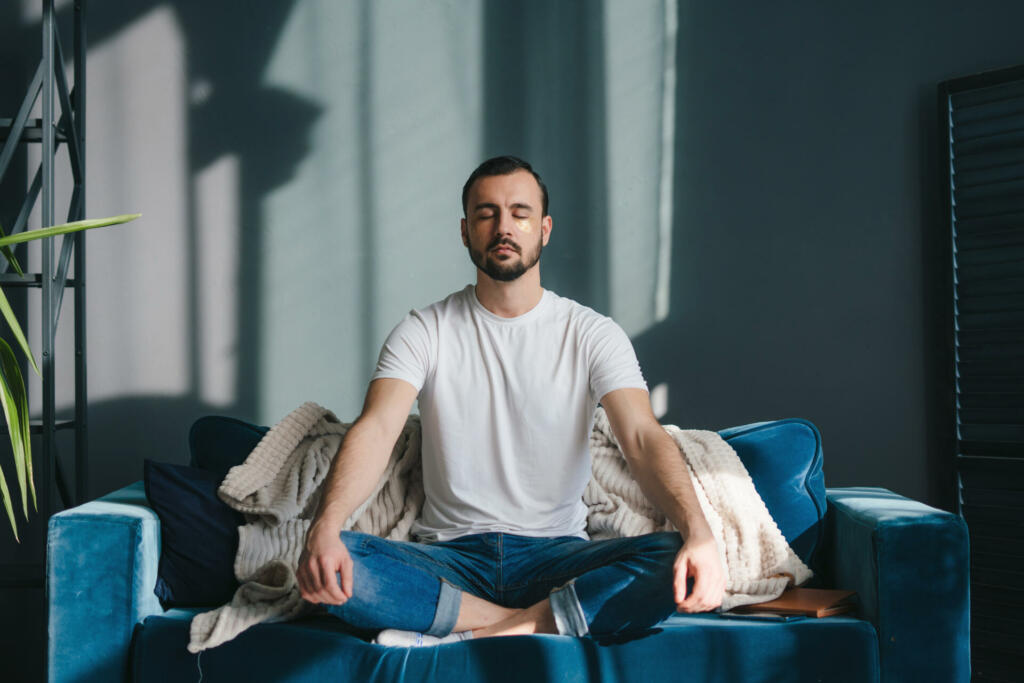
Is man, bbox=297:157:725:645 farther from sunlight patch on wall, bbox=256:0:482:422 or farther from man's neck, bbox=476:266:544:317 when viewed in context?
sunlight patch on wall, bbox=256:0:482:422

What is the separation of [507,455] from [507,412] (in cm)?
9

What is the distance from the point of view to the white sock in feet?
4.60

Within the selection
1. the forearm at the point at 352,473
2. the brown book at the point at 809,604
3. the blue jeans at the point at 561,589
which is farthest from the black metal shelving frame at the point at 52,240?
the brown book at the point at 809,604

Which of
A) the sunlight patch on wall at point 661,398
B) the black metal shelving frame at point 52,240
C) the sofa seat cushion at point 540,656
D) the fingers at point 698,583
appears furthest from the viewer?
the sunlight patch on wall at point 661,398

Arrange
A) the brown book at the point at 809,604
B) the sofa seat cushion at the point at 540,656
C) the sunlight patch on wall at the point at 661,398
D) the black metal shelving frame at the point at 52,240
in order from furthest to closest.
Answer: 1. the sunlight patch on wall at the point at 661,398
2. the black metal shelving frame at the point at 52,240
3. the brown book at the point at 809,604
4. the sofa seat cushion at the point at 540,656

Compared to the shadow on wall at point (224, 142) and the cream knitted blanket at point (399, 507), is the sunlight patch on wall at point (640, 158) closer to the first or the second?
the cream knitted blanket at point (399, 507)

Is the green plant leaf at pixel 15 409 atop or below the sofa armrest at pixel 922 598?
atop

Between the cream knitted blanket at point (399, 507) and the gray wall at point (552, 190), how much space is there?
0.65m

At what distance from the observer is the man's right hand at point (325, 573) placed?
1.29 meters

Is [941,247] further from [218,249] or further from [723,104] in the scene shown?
[218,249]

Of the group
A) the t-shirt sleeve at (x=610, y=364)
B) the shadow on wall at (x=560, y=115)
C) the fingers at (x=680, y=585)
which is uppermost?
the shadow on wall at (x=560, y=115)

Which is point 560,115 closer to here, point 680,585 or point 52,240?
point 52,240

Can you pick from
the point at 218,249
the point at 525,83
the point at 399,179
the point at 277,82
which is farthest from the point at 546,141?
the point at 218,249

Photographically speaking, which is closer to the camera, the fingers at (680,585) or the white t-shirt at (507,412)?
the fingers at (680,585)
